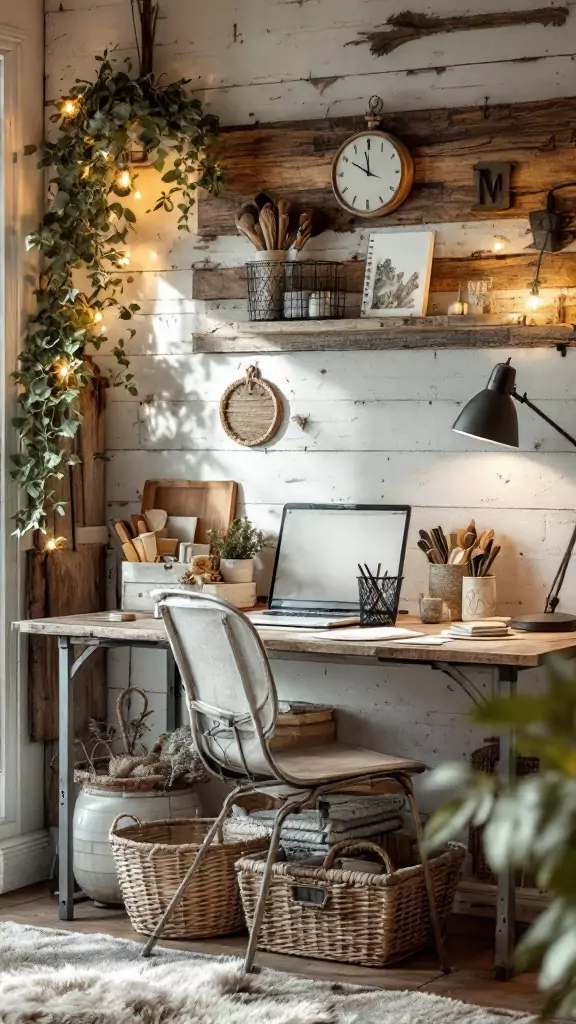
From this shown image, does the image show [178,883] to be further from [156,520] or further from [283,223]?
[283,223]

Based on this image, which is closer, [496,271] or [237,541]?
[496,271]

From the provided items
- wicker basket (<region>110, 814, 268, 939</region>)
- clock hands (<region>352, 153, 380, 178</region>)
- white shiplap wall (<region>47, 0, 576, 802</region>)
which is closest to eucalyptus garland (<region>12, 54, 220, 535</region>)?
white shiplap wall (<region>47, 0, 576, 802</region>)

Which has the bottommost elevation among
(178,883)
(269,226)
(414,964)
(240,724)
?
(414,964)

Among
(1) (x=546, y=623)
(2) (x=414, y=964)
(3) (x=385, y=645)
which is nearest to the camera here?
(3) (x=385, y=645)

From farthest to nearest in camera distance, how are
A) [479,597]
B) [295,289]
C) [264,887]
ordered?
1. [295,289]
2. [479,597]
3. [264,887]

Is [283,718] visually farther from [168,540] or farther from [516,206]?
[516,206]

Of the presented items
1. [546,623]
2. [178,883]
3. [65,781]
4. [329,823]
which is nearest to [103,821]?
[65,781]

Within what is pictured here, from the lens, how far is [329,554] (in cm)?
384

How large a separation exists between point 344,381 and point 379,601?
29.2 inches

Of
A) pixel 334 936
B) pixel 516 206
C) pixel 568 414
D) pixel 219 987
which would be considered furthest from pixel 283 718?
pixel 516 206

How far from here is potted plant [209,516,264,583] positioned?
384 cm

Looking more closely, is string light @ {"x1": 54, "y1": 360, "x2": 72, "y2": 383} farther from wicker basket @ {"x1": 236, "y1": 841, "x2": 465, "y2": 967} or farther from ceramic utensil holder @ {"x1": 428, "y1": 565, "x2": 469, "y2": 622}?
wicker basket @ {"x1": 236, "y1": 841, "x2": 465, "y2": 967}

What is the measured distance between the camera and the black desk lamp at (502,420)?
3.38 m

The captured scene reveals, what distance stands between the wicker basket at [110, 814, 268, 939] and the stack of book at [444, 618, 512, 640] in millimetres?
821
